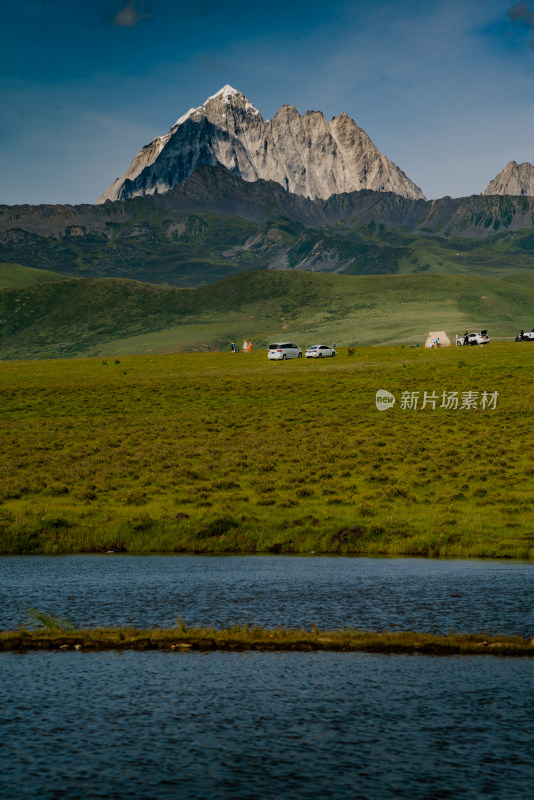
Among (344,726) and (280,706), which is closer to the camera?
(344,726)

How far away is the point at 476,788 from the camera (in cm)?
1060

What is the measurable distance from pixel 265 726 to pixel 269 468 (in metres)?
38.9

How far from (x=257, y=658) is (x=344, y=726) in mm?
5007

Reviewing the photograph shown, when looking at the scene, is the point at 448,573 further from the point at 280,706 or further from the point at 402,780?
the point at 402,780

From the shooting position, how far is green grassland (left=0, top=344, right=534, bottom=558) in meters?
37.5

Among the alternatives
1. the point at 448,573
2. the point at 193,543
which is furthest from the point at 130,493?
the point at 448,573

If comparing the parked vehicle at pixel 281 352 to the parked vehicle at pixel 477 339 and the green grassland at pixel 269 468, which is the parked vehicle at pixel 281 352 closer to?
the parked vehicle at pixel 477 339

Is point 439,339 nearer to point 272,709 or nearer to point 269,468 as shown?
point 269,468

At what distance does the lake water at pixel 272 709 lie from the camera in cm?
1087
